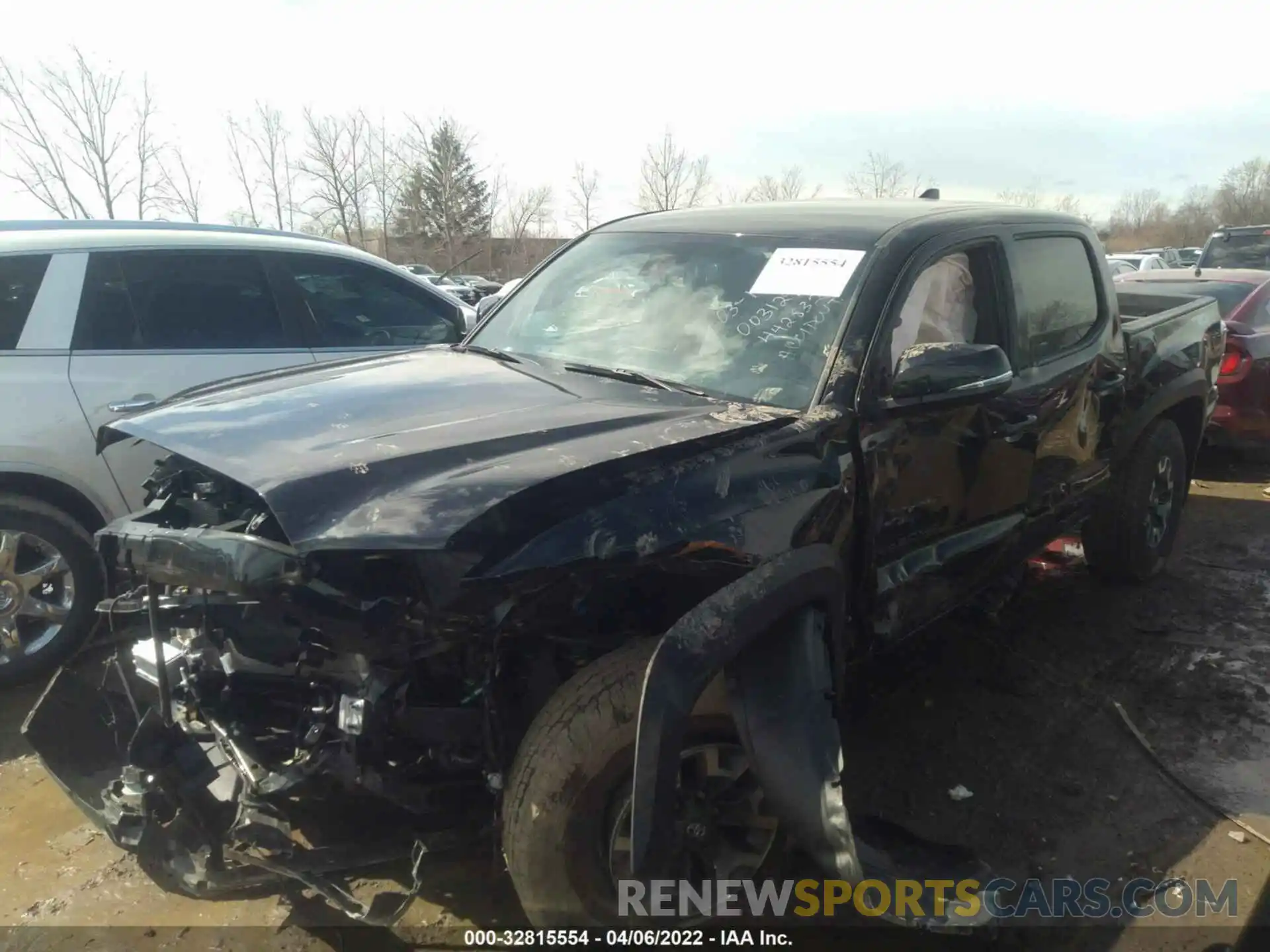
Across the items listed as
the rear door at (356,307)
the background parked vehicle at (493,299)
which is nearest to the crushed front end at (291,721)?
the background parked vehicle at (493,299)

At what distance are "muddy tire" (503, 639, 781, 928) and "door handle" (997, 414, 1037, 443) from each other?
1.70 m

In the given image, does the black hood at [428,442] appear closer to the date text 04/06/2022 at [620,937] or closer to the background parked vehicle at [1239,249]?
the date text 04/06/2022 at [620,937]

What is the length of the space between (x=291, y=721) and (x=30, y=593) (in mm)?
2200

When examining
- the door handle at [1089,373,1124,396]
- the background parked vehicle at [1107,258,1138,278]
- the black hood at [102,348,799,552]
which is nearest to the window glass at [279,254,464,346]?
the black hood at [102,348,799,552]

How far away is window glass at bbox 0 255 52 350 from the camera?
3789mm

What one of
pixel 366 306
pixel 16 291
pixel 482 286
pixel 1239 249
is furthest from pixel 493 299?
pixel 482 286

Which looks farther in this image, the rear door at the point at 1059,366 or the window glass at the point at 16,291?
the window glass at the point at 16,291

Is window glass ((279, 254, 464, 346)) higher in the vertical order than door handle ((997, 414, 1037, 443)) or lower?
higher

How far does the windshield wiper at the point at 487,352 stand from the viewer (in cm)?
335

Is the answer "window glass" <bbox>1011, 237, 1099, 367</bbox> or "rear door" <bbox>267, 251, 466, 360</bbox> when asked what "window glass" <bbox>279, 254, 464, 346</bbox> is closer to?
"rear door" <bbox>267, 251, 466, 360</bbox>

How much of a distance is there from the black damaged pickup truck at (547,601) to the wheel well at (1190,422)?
249 cm

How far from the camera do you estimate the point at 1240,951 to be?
2.02m

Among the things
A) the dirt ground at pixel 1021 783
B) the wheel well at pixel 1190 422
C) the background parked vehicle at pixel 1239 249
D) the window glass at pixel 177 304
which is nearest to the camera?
the dirt ground at pixel 1021 783

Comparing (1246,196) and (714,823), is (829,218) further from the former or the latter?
(1246,196)
